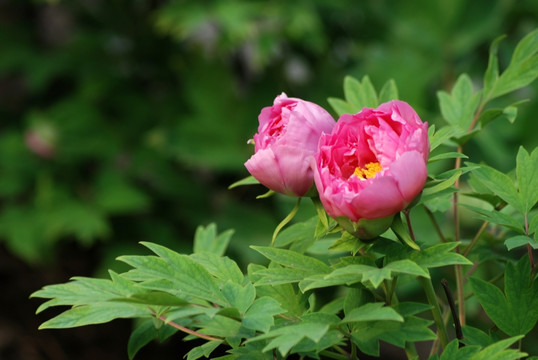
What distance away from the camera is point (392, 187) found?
0.43 m

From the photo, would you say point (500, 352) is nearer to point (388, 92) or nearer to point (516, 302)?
point (516, 302)

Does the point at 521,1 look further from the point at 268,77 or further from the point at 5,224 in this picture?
the point at 5,224

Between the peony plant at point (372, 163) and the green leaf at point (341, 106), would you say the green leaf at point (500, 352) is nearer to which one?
the peony plant at point (372, 163)

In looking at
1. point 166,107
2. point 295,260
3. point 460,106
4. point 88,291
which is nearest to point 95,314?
point 88,291

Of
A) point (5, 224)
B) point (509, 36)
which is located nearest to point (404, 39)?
point (509, 36)

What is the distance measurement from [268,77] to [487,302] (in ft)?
5.54

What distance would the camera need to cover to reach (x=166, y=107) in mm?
2131

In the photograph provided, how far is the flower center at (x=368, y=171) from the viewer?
47cm

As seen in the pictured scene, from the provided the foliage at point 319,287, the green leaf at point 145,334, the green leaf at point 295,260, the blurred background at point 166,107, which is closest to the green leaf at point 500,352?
the foliage at point 319,287

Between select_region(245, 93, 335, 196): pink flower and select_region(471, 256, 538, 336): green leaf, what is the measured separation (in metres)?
0.15

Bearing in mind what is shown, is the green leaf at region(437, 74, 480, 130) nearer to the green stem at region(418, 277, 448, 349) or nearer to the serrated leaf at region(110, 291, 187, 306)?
the green stem at region(418, 277, 448, 349)

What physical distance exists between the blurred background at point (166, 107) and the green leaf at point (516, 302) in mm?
1220

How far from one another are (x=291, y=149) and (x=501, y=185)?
6.5 inches

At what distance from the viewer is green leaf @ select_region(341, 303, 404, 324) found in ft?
1.35
